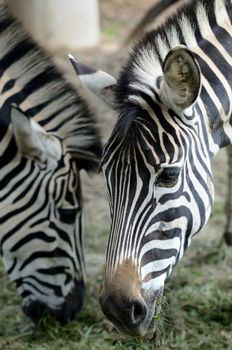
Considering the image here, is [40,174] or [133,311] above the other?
[40,174]

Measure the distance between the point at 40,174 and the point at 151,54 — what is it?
1.73 metres

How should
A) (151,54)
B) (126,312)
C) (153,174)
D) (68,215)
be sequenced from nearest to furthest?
(126,312), (153,174), (151,54), (68,215)

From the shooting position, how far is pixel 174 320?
20.9 ft

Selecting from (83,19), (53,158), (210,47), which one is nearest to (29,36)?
(53,158)

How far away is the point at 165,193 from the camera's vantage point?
440 cm

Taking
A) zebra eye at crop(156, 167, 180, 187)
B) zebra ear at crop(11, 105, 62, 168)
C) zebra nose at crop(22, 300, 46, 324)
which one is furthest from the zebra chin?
zebra eye at crop(156, 167, 180, 187)

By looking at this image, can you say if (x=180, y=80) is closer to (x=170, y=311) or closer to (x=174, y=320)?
(x=170, y=311)

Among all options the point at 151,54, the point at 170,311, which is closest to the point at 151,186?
the point at 151,54

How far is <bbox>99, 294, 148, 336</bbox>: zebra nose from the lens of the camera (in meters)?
4.25

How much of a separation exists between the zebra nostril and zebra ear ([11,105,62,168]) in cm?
203

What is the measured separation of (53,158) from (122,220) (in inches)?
72.4

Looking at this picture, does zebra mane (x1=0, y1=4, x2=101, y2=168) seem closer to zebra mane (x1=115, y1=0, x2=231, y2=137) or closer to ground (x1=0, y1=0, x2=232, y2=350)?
ground (x1=0, y1=0, x2=232, y2=350)

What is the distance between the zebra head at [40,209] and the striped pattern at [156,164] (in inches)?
61.2

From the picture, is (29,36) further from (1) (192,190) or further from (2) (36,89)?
(1) (192,190)
